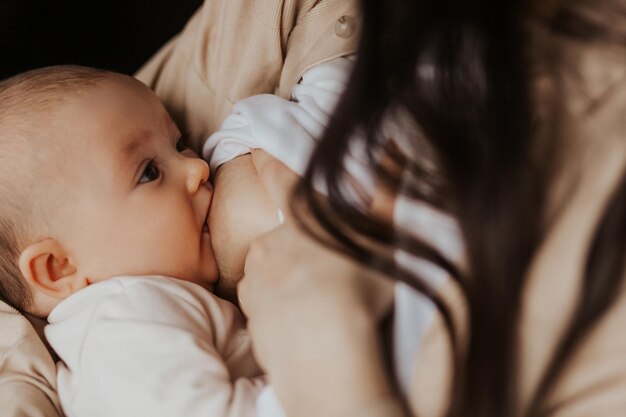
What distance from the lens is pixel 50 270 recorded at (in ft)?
3.10

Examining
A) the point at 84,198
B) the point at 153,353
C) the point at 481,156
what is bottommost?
the point at 153,353

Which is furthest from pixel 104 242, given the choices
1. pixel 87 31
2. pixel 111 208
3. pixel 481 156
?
pixel 87 31

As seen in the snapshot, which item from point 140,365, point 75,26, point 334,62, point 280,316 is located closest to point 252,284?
point 280,316

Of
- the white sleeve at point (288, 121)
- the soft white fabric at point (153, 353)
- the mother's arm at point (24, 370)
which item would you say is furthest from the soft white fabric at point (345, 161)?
the mother's arm at point (24, 370)

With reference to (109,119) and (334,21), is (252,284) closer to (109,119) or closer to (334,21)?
(109,119)

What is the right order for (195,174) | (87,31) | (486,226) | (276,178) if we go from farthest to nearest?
(87,31)
(195,174)
(276,178)
(486,226)

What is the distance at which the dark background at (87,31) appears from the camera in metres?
1.40

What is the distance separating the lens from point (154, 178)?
0.98 m

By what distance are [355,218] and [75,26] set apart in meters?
1.07

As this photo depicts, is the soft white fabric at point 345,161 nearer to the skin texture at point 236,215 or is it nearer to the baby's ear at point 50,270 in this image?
the skin texture at point 236,215

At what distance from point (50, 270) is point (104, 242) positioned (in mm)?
89

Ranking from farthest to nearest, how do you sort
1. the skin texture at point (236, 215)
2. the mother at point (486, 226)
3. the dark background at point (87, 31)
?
the dark background at point (87, 31), the skin texture at point (236, 215), the mother at point (486, 226)

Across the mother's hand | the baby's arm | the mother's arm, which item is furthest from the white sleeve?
the mother's arm

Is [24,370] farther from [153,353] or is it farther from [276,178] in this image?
[276,178]
